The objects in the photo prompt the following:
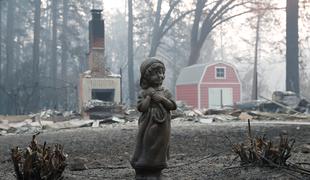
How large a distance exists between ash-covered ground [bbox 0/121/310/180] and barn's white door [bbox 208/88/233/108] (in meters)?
22.8

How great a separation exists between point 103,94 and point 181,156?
1482 cm

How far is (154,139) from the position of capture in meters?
4.69

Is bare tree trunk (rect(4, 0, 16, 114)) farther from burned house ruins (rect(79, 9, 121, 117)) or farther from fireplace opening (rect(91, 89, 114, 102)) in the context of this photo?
fireplace opening (rect(91, 89, 114, 102))

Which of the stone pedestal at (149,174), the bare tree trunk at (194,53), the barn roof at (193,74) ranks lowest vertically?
the stone pedestal at (149,174)

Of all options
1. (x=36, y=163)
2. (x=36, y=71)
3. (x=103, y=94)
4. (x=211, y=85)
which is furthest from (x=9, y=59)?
(x=36, y=163)

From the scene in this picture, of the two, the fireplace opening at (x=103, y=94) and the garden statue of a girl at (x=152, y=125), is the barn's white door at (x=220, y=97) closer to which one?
the fireplace opening at (x=103, y=94)

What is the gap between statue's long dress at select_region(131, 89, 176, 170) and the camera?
4.68 m

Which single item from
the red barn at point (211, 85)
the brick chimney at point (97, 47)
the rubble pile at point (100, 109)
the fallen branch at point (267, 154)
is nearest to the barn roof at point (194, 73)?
the red barn at point (211, 85)

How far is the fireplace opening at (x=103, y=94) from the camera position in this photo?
2197 centimetres

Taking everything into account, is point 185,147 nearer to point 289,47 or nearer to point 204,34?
point 289,47

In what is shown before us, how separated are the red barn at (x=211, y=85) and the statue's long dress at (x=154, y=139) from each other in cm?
2906

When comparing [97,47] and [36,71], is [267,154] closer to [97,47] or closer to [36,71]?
[97,47]

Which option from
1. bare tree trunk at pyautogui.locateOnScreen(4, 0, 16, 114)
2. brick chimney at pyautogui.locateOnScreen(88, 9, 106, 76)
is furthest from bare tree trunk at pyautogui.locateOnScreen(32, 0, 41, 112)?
brick chimney at pyautogui.locateOnScreen(88, 9, 106, 76)

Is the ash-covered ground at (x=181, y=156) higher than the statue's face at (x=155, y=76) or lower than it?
lower
